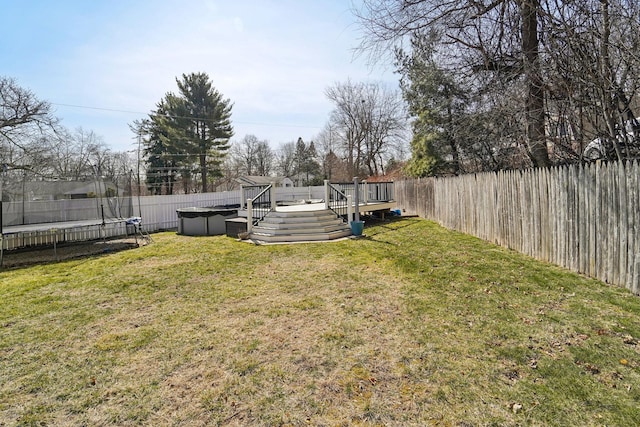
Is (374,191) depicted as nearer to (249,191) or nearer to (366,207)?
(366,207)

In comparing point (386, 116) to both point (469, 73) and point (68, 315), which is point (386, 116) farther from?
point (68, 315)

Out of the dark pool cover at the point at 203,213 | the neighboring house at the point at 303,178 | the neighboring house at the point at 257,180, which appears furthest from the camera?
the neighboring house at the point at 303,178

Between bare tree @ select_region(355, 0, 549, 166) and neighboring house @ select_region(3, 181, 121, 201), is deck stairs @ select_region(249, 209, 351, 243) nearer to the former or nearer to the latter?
neighboring house @ select_region(3, 181, 121, 201)

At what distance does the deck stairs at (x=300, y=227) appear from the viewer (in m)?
9.57

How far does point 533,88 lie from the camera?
6.41 metres

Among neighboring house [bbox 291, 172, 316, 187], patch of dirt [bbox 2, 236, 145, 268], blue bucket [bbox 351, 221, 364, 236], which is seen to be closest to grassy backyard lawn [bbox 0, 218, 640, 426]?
patch of dirt [bbox 2, 236, 145, 268]

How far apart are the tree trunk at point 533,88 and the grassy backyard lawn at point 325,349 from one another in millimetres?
2844

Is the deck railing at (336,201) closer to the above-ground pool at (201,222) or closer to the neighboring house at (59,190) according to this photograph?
the above-ground pool at (201,222)

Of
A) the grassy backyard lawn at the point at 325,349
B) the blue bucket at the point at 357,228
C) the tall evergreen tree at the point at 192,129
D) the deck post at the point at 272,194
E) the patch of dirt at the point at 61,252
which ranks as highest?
the tall evergreen tree at the point at 192,129

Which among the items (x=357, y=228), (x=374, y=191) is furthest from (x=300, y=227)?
(x=374, y=191)

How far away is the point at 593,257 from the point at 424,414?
14.5ft

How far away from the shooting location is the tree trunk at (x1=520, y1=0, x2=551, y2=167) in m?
5.90

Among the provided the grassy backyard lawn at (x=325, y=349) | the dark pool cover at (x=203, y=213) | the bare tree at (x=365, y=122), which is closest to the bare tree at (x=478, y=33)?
the grassy backyard lawn at (x=325, y=349)

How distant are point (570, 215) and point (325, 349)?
4.89 meters
